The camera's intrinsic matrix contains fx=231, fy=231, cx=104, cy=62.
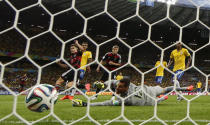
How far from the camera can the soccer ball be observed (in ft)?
4.87

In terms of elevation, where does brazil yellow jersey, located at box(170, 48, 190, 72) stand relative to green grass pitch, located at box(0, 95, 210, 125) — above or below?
below

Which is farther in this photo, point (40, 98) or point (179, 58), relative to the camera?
point (179, 58)

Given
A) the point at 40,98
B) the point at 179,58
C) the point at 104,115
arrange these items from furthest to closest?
the point at 179,58
the point at 104,115
the point at 40,98

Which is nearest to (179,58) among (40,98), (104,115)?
(104,115)

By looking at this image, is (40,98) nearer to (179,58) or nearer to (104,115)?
(104,115)

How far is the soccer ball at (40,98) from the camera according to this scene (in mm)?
1483

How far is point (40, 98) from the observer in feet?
4.91

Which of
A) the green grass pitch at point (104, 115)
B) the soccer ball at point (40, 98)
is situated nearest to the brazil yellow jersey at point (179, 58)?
the green grass pitch at point (104, 115)

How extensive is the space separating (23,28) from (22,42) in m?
0.80

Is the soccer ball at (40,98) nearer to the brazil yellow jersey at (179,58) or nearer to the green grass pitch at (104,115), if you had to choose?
the green grass pitch at (104,115)

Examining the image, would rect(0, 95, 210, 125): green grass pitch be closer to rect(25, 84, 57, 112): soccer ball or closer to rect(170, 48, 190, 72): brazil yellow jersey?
rect(25, 84, 57, 112): soccer ball

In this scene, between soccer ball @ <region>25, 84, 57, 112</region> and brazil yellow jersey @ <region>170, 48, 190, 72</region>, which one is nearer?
soccer ball @ <region>25, 84, 57, 112</region>

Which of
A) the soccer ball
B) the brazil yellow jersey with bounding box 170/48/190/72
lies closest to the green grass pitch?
the soccer ball

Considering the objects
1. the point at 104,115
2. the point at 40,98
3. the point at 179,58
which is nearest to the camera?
the point at 40,98
